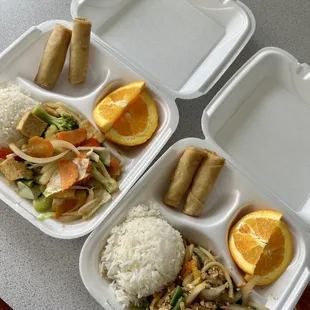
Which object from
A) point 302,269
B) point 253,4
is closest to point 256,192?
point 302,269

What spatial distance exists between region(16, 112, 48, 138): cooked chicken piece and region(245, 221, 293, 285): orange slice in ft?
2.27

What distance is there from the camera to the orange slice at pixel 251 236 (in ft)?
4.25

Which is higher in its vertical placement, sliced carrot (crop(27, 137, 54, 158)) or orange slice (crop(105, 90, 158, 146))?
orange slice (crop(105, 90, 158, 146))

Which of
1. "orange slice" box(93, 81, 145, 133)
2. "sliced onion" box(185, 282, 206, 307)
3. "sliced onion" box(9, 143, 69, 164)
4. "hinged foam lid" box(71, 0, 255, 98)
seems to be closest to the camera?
"sliced onion" box(185, 282, 206, 307)

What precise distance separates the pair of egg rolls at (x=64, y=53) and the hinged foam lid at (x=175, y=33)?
0.11 metres

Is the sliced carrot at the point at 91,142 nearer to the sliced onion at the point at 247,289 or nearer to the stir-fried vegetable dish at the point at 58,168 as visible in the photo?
the stir-fried vegetable dish at the point at 58,168

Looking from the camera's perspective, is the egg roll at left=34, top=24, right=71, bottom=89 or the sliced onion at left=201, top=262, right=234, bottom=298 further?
the egg roll at left=34, top=24, right=71, bottom=89

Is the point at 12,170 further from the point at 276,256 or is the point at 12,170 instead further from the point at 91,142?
the point at 276,256

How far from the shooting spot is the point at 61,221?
130cm

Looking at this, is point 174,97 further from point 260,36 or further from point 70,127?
point 260,36

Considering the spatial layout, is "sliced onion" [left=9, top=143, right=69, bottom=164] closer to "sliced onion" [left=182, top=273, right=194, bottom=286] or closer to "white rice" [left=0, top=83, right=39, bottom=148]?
"white rice" [left=0, top=83, right=39, bottom=148]

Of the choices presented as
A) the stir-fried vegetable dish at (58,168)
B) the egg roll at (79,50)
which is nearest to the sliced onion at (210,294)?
the stir-fried vegetable dish at (58,168)

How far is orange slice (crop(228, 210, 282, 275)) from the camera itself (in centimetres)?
129

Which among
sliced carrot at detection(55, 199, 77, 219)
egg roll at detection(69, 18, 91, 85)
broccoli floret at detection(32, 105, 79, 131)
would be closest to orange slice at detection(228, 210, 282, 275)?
sliced carrot at detection(55, 199, 77, 219)
